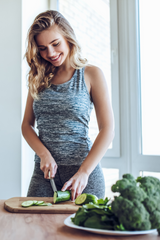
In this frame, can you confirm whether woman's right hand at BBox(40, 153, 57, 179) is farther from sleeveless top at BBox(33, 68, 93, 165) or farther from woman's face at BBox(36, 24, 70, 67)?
woman's face at BBox(36, 24, 70, 67)

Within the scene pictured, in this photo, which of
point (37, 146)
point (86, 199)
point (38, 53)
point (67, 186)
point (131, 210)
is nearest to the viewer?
point (131, 210)

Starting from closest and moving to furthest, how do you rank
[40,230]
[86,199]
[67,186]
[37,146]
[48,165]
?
[40,230]
[86,199]
[67,186]
[48,165]
[37,146]

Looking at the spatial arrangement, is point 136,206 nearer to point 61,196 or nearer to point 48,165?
point 61,196

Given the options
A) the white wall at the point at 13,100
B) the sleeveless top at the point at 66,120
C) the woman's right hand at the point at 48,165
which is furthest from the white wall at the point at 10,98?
the woman's right hand at the point at 48,165

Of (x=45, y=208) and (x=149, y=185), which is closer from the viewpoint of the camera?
(x=149, y=185)

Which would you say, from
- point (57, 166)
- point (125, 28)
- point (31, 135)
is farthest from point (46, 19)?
point (125, 28)

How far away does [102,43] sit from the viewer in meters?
2.39

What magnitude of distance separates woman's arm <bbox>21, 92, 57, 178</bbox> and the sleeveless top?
5 cm

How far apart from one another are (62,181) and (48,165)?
150 millimetres

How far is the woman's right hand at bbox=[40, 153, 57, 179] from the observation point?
132cm

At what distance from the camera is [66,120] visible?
4.72ft

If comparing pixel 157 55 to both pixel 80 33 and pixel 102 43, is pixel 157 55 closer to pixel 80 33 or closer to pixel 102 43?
pixel 102 43

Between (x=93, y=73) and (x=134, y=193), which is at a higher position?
(x=93, y=73)

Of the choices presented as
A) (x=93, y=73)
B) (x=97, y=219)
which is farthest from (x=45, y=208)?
(x=93, y=73)
